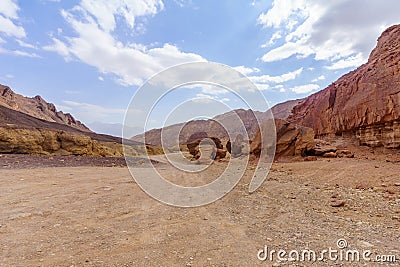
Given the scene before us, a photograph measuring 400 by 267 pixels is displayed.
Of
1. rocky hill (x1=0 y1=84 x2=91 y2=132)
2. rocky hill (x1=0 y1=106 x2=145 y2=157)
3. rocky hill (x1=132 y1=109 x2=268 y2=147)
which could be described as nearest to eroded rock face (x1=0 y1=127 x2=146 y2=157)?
rocky hill (x1=0 y1=106 x2=145 y2=157)

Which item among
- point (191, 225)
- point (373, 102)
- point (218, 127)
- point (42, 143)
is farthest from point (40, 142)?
point (373, 102)

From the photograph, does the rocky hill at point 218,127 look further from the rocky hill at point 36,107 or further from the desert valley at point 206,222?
the rocky hill at point 36,107

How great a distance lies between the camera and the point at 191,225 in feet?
15.0

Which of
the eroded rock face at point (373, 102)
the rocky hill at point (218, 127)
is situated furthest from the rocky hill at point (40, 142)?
the eroded rock face at point (373, 102)

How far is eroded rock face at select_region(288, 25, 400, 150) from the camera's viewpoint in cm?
1410

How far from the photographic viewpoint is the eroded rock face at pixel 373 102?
1410 centimetres

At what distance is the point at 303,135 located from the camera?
1605 centimetres

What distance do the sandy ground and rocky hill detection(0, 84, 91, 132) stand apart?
69297mm

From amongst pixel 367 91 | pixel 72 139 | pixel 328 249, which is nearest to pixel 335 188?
pixel 328 249

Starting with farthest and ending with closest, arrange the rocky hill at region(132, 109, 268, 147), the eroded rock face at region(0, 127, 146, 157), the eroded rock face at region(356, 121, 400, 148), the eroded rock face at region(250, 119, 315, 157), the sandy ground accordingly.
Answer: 1. the eroded rock face at region(0, 127, 146, 157)
2. the eroded rock face at region(250, 119, 315, 157)
3. the rocky hill at region(132, 109, 268, 147)
4. the eroded rock face at region(356, 121, 400, 148)
5. the sandy ground

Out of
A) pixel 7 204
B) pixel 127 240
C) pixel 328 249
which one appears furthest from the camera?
pixel 7 204

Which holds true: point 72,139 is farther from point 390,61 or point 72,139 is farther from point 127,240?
point 390,61

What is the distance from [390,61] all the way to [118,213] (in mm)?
18285

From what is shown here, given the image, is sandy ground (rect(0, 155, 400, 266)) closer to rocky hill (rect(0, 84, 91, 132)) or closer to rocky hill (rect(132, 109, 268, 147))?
rocky hill (rect(132, 109, 268, 147))
